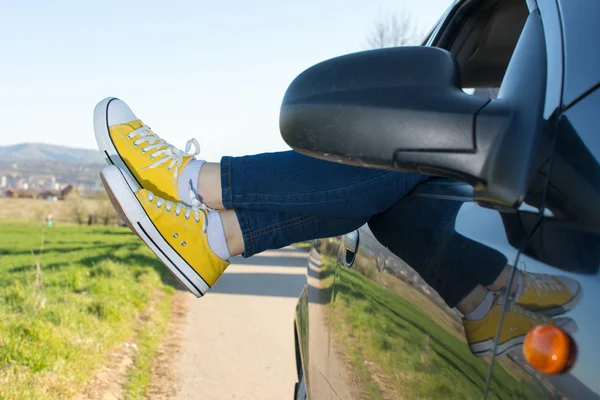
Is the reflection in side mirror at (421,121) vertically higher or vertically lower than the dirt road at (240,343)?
higher

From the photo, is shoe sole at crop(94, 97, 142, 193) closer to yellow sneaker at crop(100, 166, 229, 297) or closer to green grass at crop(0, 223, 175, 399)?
yellow sneaker at crop(100, 166, 229, 297)

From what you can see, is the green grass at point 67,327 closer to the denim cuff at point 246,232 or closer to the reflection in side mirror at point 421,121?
the denim cuff at point 246,232

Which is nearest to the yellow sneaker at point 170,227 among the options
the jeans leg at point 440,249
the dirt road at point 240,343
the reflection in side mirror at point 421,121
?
the jeans leg at point 440,249

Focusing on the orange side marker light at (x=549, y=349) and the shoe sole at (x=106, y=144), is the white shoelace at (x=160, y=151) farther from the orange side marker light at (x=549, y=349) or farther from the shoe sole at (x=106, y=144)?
the orange side marker light at (x=549, y=349)

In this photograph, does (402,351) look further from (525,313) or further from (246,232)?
(246,232)

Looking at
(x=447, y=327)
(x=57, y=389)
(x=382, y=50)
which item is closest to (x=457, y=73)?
(x=382, y=50)

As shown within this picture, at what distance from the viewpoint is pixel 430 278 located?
4.36 feet

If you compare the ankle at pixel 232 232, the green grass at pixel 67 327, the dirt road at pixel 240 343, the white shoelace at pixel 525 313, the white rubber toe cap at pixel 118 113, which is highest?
the white rubber toe cap at pixel 118 113

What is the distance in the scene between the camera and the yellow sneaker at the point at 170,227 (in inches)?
76.8

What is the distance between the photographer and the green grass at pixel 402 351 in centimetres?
108

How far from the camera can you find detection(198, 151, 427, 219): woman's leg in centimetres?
173

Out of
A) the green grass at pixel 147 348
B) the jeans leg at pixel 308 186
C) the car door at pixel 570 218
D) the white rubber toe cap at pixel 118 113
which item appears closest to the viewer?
the car door at pixel 570 218

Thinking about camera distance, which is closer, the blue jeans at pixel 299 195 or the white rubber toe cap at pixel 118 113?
the blue jeans at pixel 299 195

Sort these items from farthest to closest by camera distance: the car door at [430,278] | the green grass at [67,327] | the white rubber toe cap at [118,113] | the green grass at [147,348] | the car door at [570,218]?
the green grass at [147,348], the green grass at [67,327], the white rubber toe cap at [118,113], the car door at [430,278], the car door at [570,218]
